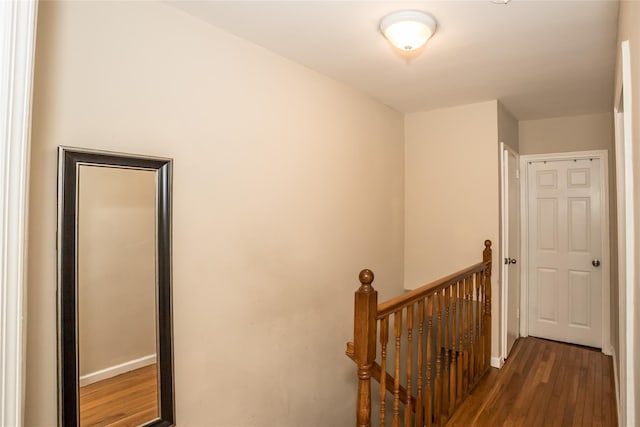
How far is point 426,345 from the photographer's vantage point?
2.49 metres

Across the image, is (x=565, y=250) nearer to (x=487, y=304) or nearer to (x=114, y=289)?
(x=487, y=304)

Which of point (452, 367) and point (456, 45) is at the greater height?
point (456, 45)

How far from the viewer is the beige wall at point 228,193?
59.2 inches

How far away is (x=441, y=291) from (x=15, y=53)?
240cm

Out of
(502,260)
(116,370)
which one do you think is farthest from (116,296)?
(502,260)

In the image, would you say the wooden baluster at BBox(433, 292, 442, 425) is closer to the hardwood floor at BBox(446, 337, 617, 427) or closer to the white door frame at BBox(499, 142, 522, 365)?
the hardwood floor at BBox(446, 337, 617, 427)

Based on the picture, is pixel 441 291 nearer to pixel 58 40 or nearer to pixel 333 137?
pixel 333 137

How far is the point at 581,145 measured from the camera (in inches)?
160

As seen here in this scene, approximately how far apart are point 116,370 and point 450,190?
315cm

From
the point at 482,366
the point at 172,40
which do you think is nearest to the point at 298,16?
the point at 172,40

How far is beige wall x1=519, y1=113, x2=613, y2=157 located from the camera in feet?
12.9

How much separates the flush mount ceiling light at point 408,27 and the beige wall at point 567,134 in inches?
111

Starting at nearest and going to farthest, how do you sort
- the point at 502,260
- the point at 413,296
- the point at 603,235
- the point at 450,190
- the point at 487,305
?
the point at 413,296 < the point at 487,305 < the point at 502,260 < the point at 450,190 < the point at 603,235

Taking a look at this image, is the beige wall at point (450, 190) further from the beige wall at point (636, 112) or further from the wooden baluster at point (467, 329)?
the beige wall at point (636, 112)
